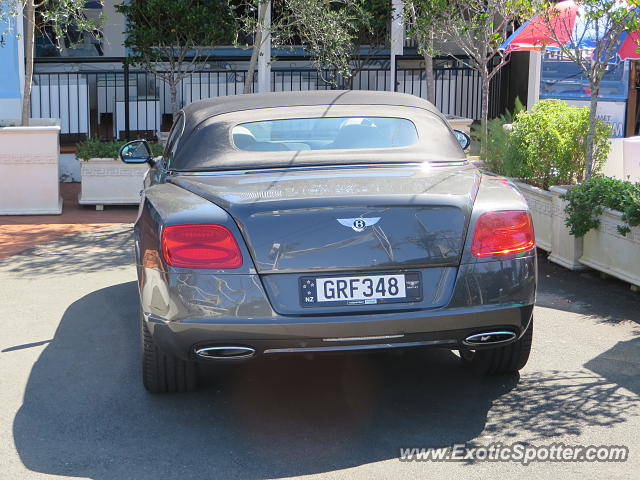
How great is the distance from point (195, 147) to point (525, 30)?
7531 mm

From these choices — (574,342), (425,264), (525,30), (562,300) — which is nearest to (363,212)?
(425,264)

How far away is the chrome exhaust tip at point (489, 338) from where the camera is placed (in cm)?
461

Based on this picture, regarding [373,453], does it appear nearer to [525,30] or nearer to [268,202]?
[268,202]

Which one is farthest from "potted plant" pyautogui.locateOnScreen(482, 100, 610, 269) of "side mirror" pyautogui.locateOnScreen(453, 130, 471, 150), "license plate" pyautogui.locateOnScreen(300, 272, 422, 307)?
"license plate" pyautogui.locateOnScreen(300, 272, 422, 307)

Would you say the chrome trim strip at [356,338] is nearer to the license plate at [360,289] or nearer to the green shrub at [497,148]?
the license plate at [360,289]

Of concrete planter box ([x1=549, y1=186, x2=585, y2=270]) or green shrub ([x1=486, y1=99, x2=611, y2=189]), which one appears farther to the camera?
green shrub ([x1=486, y1=99, x2=611, y2=189])

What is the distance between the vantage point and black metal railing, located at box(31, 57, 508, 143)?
14.8 meters

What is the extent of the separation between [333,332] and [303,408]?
69cm

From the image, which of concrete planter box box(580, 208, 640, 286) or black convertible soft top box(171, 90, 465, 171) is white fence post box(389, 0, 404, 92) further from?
black convertible soft top box(171, 90, 465, 171)

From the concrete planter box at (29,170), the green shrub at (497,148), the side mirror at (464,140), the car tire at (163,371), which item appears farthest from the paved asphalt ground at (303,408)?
the concrete planter box at (29,170)

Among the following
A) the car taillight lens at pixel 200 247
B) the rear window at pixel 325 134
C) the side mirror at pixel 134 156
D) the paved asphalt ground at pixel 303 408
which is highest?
the rear window at pixel 325 134

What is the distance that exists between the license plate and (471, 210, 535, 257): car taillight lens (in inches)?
13.5

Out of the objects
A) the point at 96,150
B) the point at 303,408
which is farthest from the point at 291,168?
the point at 96,150

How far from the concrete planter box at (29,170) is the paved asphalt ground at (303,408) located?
4516 millimetres
